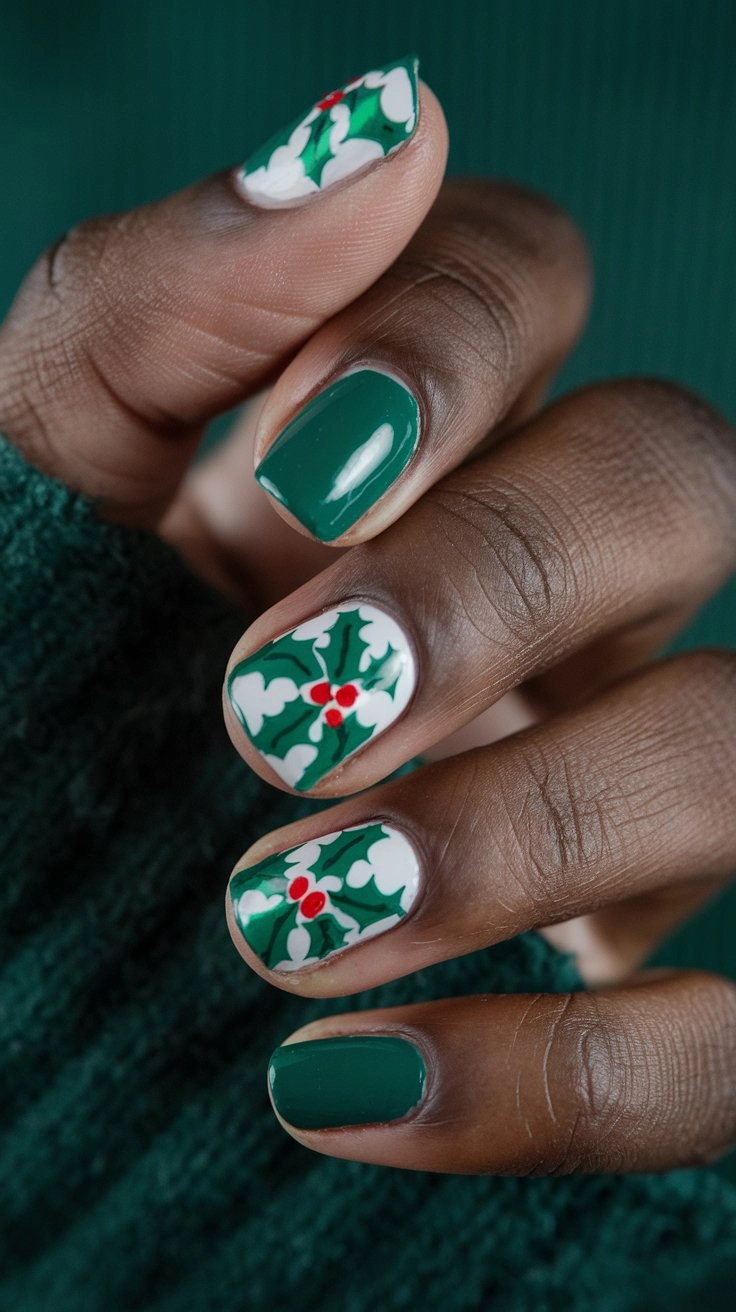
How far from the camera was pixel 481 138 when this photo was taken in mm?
1357

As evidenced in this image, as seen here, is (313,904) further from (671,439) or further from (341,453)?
(671,439)

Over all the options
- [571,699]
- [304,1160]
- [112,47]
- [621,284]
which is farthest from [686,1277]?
[112,47]

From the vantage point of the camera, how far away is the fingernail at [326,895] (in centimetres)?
47

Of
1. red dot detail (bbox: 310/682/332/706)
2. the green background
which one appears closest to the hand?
red dot detail (bbox: 310/682/332/706)

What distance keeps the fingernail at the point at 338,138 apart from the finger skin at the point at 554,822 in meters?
0.25

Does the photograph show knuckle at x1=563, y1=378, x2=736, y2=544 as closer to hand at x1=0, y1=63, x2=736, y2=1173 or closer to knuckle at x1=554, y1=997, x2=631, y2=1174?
hand at x1=0, y1=63, x2=736, y2=1173

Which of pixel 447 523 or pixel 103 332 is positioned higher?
pixel 103 332

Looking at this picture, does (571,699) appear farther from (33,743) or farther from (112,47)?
(112,47)

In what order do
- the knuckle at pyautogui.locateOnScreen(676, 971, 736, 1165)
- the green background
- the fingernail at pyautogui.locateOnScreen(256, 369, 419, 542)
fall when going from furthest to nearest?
the green background → the knuckle at pyautogui.locateOnScreen(676, 971, 736, 1165) → the fingernail at pyautogui.locateOnScreen(256, 369, 419, 542)

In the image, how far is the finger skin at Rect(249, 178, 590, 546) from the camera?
18.4 inches

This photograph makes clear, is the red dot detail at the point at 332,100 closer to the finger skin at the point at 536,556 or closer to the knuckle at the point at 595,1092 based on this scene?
the finger skin at the point at 536,556

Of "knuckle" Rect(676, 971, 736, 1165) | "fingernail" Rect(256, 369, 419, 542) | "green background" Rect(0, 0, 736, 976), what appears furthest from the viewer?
"green background" Rect(0, 0, 736, 976)

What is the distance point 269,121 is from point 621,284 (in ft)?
1.54

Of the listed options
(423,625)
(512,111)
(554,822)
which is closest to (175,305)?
(423,625)
